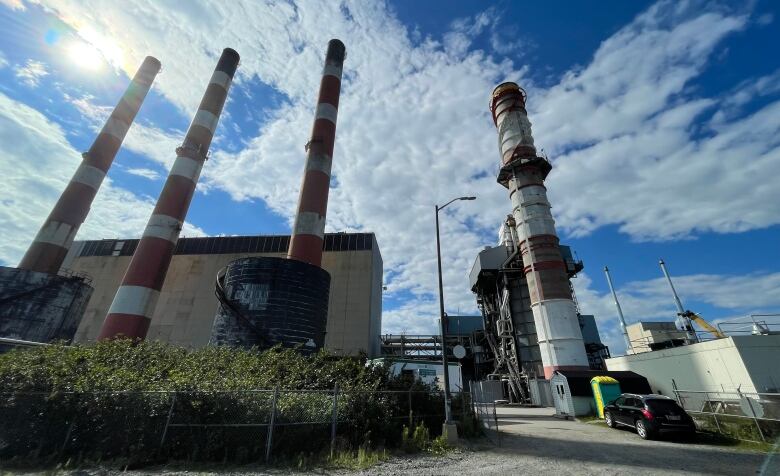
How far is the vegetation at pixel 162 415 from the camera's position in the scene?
9.10 meters

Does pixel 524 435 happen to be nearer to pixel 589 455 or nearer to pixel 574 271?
pixel 589 455

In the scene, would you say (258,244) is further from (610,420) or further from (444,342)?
(610,420)

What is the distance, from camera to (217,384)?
1050 centimetres

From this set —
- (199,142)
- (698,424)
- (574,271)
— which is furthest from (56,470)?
(574,271)

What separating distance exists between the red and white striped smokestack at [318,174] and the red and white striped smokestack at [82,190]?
72.2 ft

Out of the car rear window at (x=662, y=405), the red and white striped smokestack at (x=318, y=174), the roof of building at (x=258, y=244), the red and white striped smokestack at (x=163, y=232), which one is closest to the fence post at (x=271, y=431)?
the car rear window at (x=662, y=405)

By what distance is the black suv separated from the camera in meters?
12.5

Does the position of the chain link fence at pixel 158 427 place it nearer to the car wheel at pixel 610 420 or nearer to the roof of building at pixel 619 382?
the car wheel at pixel 610 420

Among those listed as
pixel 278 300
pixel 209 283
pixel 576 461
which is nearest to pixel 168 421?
pixel 576 461

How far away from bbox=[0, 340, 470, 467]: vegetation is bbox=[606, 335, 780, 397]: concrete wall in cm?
1693

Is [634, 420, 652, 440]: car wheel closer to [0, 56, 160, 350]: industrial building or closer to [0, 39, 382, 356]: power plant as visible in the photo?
[0, 39, 382, 356]: power plant

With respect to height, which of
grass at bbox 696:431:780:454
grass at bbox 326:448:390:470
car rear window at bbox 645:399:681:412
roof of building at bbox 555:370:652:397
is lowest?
grass at bbox 326:448:390:470

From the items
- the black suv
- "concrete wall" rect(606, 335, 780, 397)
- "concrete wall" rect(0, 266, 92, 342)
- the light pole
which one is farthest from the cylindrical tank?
"concrete wall" rect(606, 335, 780, 397)

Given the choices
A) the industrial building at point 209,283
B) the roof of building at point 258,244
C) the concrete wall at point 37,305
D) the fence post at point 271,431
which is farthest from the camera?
the roof of building at point 258,244
